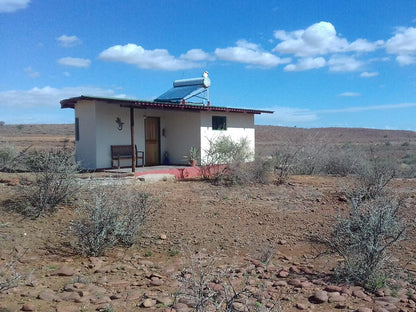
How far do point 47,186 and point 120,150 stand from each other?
6151 mm

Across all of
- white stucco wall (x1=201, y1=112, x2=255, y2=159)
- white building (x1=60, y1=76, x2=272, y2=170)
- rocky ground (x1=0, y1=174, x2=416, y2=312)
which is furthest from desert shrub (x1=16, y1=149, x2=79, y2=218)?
white stucco wall (x1=201, y1=112, x2=255, y2=159)

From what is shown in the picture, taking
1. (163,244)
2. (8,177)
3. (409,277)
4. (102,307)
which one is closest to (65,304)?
(102,307)

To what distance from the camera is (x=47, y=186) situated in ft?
26.9

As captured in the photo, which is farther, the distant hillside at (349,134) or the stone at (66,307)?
the distant hillside at (349,134)

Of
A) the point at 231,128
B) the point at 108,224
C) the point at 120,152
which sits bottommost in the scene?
the point at 108,224

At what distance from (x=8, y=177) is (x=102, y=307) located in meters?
7.66

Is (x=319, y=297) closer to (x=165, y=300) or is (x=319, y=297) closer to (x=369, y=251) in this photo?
(x=369, y=251)

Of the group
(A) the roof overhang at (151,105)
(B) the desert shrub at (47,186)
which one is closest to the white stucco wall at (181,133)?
(A) the roof overhang at (151,105)

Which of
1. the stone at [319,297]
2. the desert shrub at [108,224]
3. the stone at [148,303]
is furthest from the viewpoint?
the desert shrub at [108,224]

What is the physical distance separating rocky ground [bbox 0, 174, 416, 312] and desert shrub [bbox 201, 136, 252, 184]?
1744mm

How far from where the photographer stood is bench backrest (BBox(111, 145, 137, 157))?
46.2 ft

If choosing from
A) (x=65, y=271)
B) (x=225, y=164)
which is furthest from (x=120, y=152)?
(x=65, y=271)

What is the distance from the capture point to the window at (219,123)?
16.7 metres

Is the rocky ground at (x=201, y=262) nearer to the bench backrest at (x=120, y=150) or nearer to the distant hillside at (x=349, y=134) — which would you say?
the bench backrest at (x=120, y=150)
